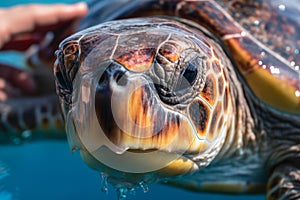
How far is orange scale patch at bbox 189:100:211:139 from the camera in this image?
1.25 metres

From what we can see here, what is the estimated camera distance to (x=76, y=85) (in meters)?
1.18

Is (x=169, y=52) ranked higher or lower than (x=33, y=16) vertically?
higher

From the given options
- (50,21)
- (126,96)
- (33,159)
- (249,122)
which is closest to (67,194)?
(33,159)

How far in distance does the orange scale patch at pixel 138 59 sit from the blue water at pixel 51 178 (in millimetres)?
577

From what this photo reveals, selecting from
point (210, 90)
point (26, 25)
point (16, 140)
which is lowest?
point (16, 140)

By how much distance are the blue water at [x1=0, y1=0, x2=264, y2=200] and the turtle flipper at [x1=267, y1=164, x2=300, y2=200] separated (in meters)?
0.17

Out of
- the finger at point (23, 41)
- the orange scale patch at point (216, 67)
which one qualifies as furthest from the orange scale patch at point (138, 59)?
the finger at point (23, 41)

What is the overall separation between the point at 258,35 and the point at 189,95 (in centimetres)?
49

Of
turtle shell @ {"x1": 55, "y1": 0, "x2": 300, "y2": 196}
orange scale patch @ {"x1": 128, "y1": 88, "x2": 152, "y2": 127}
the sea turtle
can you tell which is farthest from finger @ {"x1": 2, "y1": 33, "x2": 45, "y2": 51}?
orange scale patch @ {"x1": 128, "y1": 88, "x2": 152, "y2": 127}

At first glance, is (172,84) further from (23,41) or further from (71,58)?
(23,41)

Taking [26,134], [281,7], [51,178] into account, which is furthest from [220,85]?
[26,134]

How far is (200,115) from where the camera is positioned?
1.28 meters

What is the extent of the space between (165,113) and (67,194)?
72 cm

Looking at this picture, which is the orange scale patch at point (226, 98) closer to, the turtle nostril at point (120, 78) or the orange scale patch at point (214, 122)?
the orange scale patch at point (214, 122)
